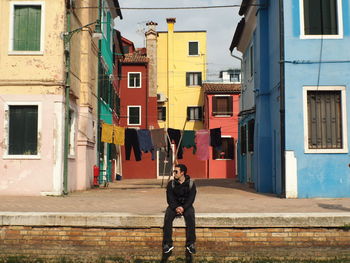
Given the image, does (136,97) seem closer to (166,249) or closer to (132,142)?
(132,142)

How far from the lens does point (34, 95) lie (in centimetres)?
1548

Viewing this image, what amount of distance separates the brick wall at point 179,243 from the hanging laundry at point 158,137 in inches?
490

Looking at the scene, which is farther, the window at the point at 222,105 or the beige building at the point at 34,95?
the window at the point at 222,105

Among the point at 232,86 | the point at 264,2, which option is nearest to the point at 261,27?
the point at 264,2

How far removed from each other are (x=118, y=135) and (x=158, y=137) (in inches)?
95.0

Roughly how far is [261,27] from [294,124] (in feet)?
14.5

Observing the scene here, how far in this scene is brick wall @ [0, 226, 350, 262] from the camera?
25.6 ft

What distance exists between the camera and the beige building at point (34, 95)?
15195 millimetres

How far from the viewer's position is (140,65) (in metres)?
36.8

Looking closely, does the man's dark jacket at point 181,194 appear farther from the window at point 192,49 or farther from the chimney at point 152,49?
the window at point 192,49

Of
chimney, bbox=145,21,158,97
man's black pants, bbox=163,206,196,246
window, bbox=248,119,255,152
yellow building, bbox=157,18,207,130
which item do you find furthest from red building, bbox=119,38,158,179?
man's black pants, bbox=163,206,196,246

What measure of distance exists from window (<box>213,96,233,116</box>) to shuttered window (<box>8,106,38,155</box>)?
72.3ft

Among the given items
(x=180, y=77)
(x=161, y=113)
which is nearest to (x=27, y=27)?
(x=161, y=113)

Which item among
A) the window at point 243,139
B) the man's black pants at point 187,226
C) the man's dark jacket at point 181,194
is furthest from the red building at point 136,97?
the man's black pants at point 187,226
